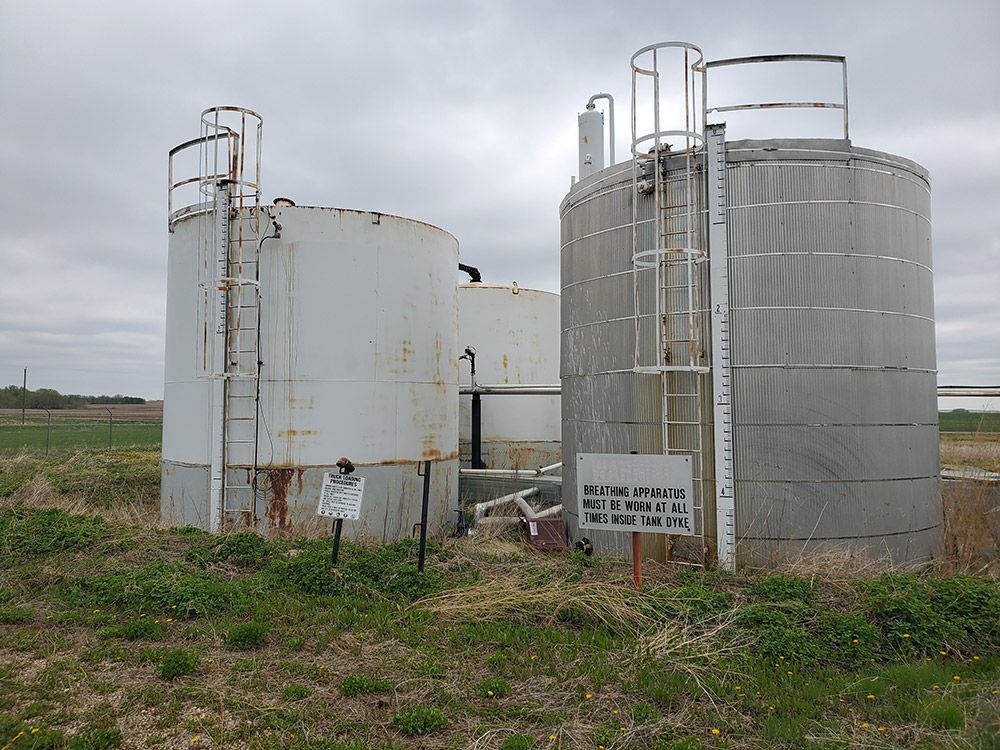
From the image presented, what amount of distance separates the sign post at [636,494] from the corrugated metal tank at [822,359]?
7.57ft

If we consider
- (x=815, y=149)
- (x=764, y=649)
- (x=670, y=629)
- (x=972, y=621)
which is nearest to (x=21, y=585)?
(x=670, y=629)

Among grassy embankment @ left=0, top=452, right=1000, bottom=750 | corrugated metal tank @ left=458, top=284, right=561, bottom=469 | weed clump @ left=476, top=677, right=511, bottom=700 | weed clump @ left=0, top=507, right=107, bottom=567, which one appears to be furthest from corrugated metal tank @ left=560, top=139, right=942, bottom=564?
corrugated metal tank @ left=458, top=284, right=561, bottom=469

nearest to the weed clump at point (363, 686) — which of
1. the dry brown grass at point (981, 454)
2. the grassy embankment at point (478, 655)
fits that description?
the grassy embankment at point (478, 655)

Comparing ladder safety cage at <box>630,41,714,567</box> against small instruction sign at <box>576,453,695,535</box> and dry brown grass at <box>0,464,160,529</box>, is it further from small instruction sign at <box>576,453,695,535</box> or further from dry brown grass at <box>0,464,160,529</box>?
dry brown grass at <box>0,464,160,529</box>

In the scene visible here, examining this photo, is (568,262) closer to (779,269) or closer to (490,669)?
(779,269)

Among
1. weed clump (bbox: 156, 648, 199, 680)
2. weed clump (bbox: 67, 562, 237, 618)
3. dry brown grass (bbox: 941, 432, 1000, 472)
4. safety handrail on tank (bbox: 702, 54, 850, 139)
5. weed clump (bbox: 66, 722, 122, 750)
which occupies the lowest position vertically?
weed clump (bbox: 66, 722, 122, 750)

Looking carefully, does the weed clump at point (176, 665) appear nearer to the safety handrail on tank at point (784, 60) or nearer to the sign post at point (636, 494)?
the sign post at point (636, 494)

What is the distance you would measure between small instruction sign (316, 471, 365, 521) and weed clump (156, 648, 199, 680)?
2.49 meters

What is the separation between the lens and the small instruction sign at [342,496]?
26.8ft

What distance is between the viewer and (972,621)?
6176 millimetres

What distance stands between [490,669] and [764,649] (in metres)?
2.15

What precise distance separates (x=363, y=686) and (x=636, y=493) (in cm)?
303

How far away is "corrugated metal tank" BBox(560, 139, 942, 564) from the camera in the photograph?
28.9 feet

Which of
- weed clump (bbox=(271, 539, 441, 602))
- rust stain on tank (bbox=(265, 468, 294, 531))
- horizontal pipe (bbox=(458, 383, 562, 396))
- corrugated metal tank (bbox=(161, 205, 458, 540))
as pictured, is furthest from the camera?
horizontal pipe (bbox=(458, 383, 562, 396))
